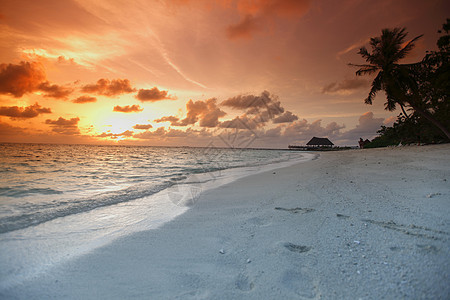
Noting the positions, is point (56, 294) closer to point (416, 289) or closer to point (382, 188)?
point (416, 289)

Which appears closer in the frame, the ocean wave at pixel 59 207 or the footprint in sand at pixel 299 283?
the footprint in sand at pixel 299 283

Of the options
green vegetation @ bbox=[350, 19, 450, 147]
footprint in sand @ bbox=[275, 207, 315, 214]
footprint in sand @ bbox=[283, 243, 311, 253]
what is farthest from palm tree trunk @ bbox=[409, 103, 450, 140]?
footprint in sand @ bbox=[283, 243, 311, 253]

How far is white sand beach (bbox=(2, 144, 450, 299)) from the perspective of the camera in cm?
183

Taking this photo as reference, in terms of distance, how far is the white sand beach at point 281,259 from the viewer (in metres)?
1.83

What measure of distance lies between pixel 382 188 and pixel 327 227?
315 cm

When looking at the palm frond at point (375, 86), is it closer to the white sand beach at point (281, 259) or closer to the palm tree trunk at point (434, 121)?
the palm tree trunk at point (434, 121)

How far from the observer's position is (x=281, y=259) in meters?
2.34

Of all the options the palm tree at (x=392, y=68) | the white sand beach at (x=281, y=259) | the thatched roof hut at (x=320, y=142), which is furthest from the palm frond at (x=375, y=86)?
the thatched roof hut at (x=320, y=142)

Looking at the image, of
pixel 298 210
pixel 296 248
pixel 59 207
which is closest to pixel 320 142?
pixel 298 210

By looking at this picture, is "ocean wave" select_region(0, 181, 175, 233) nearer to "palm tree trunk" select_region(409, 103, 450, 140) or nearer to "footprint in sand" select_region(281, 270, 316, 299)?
"footprint in sand" select_region(281, 270, 316, 299)

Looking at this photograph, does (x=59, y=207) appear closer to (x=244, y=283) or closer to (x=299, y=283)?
(x=244, y=283)

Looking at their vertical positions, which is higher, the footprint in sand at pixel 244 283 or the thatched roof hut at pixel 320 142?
the thatched roof hut at pixel 320 142

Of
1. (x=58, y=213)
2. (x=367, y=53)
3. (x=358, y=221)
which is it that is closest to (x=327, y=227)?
(x=358, y=221)

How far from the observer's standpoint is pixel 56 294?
200cm
